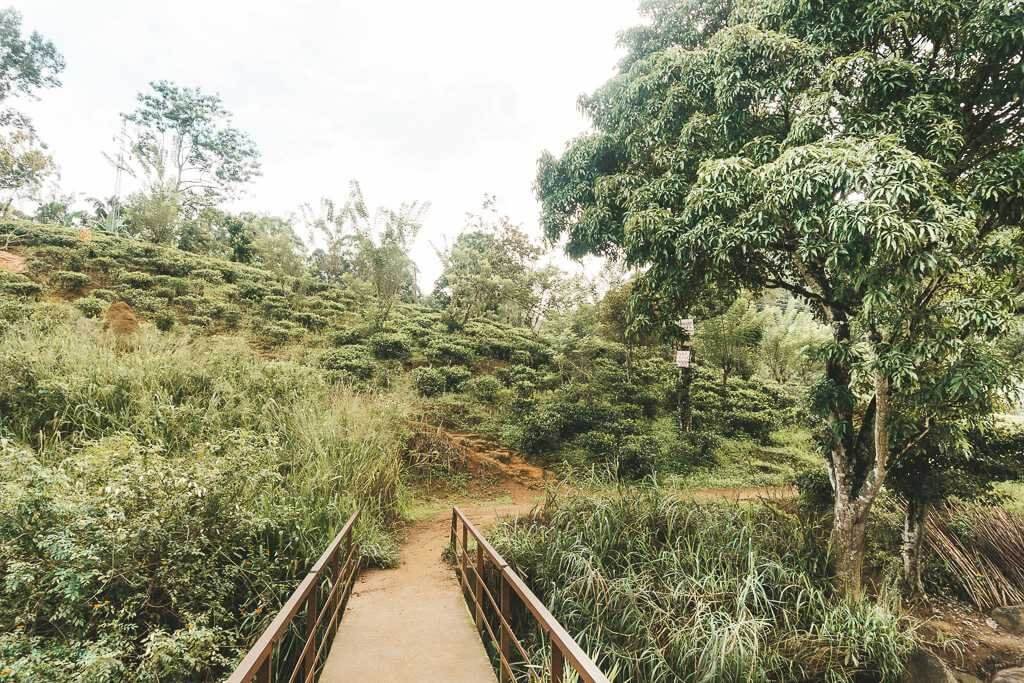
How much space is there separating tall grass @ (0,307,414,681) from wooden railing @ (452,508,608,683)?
1414 millimetres

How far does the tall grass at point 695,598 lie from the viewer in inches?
156

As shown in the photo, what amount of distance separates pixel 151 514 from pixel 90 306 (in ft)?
34.4

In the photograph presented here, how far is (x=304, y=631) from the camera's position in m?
3.60

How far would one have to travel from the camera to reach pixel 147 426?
18.3ft

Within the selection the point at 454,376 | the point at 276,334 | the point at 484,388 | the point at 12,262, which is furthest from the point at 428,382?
the point at 12,262

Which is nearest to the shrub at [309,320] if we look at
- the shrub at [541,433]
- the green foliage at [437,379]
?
the green foliage at [437,379]

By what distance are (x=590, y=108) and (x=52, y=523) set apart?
8.42 metres

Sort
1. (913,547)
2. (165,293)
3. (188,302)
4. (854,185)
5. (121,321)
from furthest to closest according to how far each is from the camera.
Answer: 1. (165,293)
2. (188,302)
3. (121,321)
4. (913,547)
5. (854,185)

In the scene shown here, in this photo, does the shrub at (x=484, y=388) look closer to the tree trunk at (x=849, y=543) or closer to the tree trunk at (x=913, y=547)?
the tree trunk at (x=849, y=543)

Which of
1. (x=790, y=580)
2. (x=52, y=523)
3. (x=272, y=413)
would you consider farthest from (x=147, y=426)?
(x=790, y=580)

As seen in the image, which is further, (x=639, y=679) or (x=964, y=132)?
(x=964, y=132)

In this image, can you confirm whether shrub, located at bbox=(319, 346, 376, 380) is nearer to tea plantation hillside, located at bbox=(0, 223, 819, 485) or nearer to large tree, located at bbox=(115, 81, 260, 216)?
tea plantation hillside, located at bbox=(0, 223, 819, 485)

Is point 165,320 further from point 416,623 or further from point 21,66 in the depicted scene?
point 21,66

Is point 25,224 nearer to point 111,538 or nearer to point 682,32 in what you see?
point 111,538
